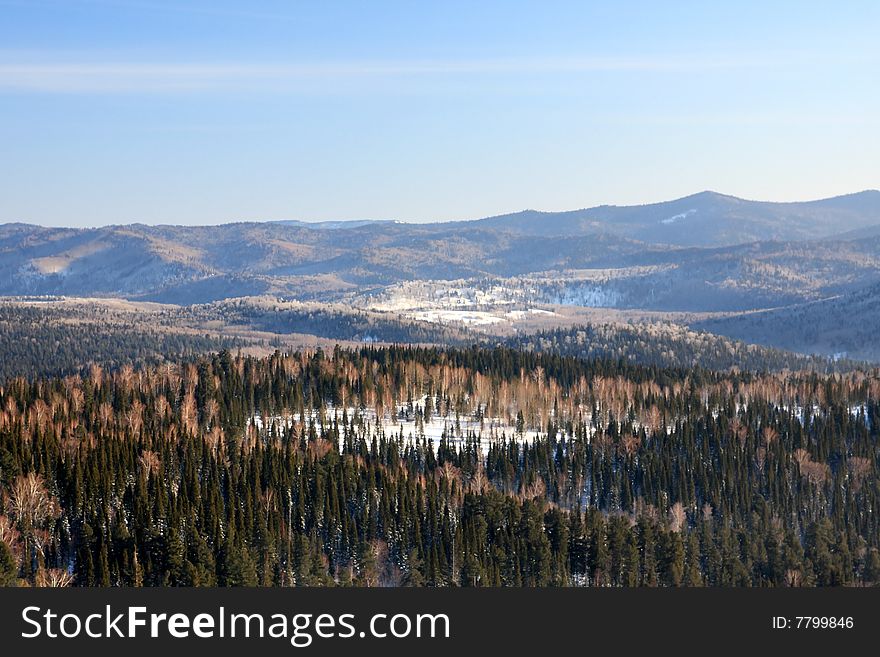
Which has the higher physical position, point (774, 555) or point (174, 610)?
point (174, 610)

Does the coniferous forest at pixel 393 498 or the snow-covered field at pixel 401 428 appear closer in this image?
the coniferous forest at pixel 393 498

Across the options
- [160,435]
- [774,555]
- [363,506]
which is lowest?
[774,555]

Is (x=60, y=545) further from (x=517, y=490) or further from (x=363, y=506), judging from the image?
(x=517, y=490)

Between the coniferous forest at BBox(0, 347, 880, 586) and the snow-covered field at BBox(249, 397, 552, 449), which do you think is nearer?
the coniferous forest at BBox(0, 347, 880, 586)

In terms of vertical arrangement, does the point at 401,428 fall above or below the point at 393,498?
above

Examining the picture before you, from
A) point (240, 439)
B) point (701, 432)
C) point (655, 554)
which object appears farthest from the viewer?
point (701, 432)

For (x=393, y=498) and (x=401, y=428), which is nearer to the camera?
(x=393, y=498)

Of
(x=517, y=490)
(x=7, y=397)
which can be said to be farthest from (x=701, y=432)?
(x=7, y=397)

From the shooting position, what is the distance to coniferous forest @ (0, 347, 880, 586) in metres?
116

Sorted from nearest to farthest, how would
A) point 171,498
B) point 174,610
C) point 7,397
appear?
point 174,610, point 171,498, point 7,397

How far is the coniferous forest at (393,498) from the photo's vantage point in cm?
11631

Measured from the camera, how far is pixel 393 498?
141500mm

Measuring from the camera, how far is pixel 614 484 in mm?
171500

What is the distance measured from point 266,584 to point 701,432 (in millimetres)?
110999
